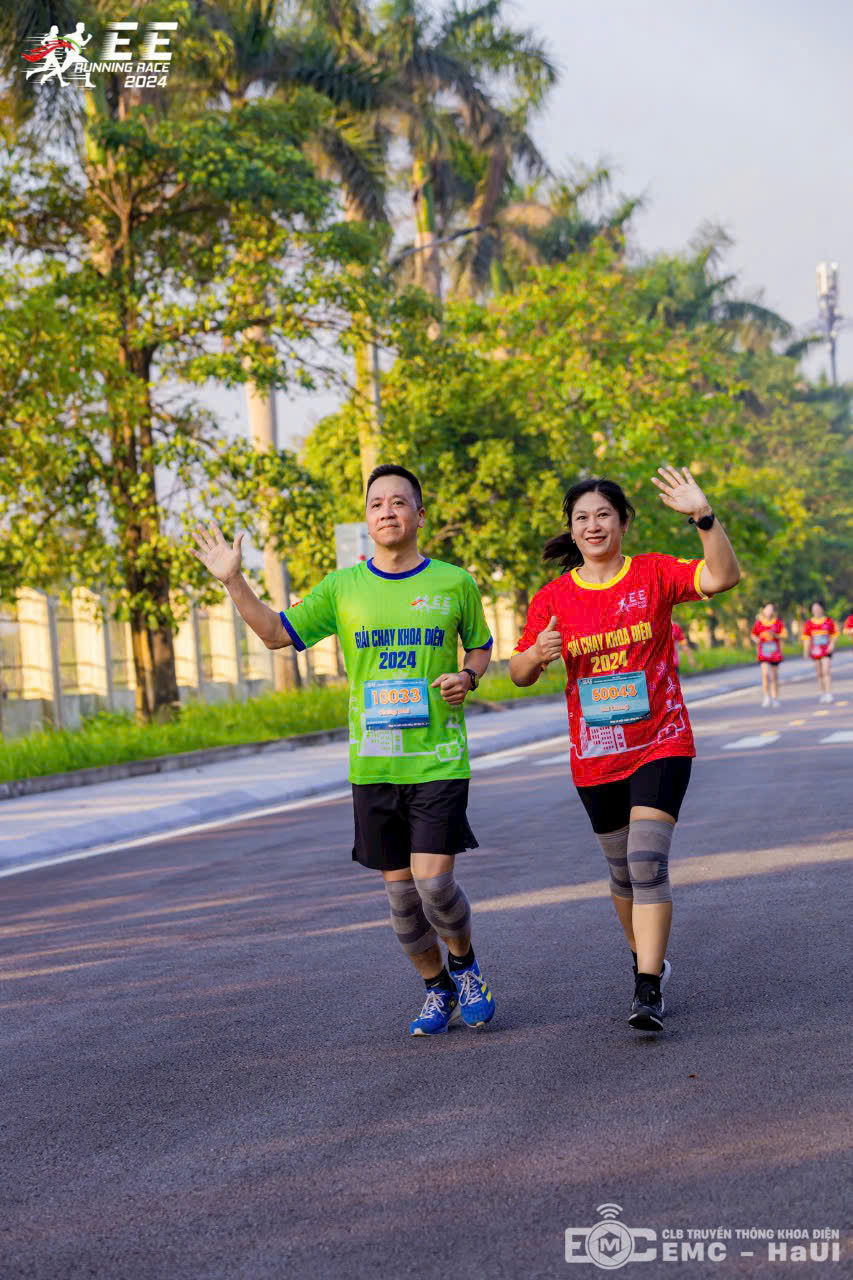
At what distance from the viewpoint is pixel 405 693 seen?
6.22 m

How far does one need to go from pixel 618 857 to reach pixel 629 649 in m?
0.79

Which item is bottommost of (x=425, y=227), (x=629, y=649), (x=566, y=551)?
(x=629, y=649)

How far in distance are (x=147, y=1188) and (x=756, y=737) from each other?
1896cm

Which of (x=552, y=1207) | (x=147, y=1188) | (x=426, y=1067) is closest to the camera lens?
(x=552, y=1207)

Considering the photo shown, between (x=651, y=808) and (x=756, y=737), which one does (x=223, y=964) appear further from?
(x=756, y=737)

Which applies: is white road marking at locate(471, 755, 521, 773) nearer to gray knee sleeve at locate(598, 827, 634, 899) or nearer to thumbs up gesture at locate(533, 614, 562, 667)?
gray knee sleeve at locate(598, 827, 634, 899)

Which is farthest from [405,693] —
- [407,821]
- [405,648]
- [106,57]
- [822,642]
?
[822,642]

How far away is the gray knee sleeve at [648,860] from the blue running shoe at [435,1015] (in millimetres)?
812

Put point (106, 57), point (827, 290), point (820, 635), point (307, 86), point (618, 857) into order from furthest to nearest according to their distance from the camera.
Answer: point (827, 290), point (820, 635), point (307, 86), point (106, 57), point (618, 857)

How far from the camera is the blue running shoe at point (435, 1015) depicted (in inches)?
253

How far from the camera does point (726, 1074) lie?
18.1ft

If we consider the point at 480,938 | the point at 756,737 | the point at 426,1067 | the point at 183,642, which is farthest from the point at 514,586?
the point at 426,1067

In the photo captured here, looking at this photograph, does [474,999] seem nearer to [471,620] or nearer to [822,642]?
[471,620]

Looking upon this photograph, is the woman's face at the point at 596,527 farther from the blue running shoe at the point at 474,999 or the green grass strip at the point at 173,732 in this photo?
the green grass strip at the point at 173,732
